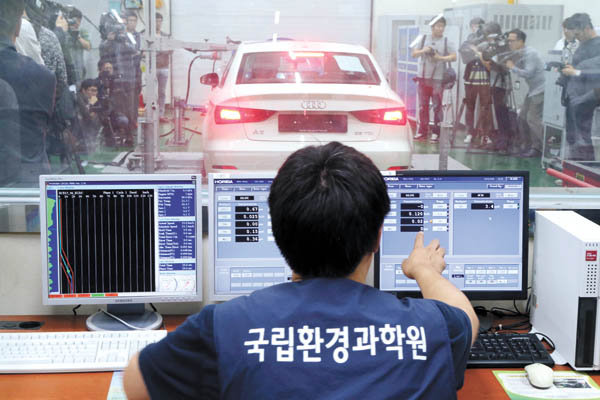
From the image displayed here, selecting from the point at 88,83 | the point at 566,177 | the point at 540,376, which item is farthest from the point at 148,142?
the point at 540,376

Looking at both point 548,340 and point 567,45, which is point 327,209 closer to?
point 548,340

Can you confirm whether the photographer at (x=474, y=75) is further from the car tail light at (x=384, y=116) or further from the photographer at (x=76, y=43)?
the photographer at (x=76, y=43)

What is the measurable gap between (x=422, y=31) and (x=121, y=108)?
144 centimetres

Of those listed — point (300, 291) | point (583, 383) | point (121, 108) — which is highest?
point (121, 108)

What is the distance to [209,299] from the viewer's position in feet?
6.20

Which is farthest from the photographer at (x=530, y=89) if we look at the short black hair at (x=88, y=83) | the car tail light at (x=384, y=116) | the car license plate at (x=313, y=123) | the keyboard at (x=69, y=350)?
the keyboard at (x=69, y=350)

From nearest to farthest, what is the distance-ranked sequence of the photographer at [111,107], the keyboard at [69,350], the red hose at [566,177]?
the keyboard at [69,350] → the red hose at [566,177] → the photographer at [111,107]

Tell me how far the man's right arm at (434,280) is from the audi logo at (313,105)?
Result: 4.57 feet

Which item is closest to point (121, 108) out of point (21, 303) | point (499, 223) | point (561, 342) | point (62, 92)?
point (62, 92)

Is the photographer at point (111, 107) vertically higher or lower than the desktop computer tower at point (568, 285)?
higher

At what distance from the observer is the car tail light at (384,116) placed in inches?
112

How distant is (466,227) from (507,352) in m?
0.36

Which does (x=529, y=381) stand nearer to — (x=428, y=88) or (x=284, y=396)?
(x=284, y=396)

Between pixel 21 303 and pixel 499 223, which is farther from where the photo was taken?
pixel 21 303
